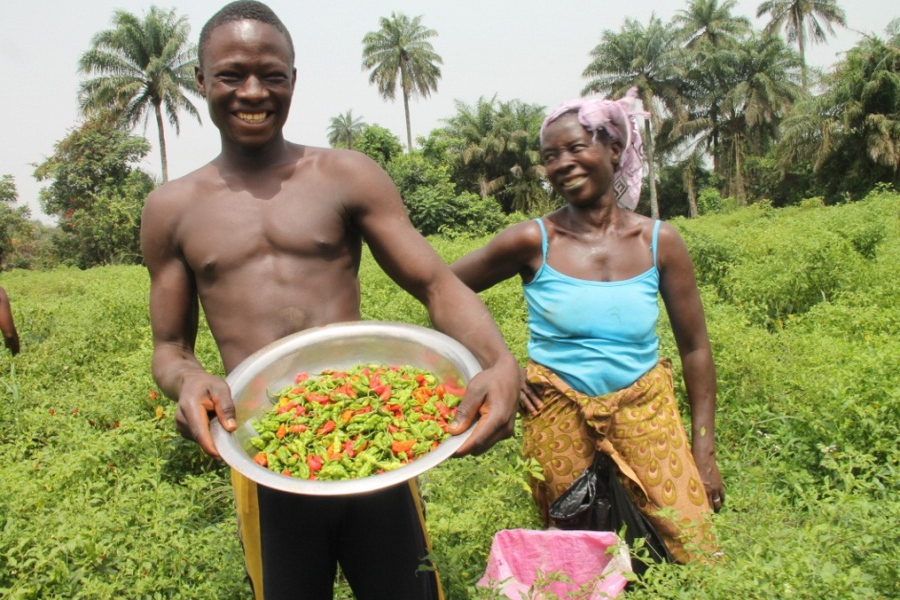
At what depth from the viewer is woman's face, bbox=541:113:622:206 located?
2371 mm

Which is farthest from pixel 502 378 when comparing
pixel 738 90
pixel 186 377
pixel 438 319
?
pixel 738 90

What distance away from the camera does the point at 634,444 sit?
2215 millimetres

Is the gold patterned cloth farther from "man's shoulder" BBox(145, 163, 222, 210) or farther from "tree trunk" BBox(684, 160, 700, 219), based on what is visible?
"tree trunk" BBox(684, 160, 700, 219)

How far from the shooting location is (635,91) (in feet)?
9.82

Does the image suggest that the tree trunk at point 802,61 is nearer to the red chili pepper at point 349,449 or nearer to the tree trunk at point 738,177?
the tree trunk at point 738,177

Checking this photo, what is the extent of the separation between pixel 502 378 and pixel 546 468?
0.96 m

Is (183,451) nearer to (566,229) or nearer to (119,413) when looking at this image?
(119,413)

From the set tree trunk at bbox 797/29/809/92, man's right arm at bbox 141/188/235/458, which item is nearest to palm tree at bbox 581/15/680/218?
tree trunk at bbox 797/29/809/92

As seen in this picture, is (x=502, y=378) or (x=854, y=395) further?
(x=854, y=395)

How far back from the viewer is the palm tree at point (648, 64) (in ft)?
108

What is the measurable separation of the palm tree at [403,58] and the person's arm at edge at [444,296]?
34.0m

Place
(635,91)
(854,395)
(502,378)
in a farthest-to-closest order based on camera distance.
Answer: (854,395), (635,91), (502,378)

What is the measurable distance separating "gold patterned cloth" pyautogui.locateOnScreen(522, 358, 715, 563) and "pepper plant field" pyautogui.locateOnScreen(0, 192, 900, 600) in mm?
109

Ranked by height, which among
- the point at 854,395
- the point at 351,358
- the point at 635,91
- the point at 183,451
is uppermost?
the point at 635,91
